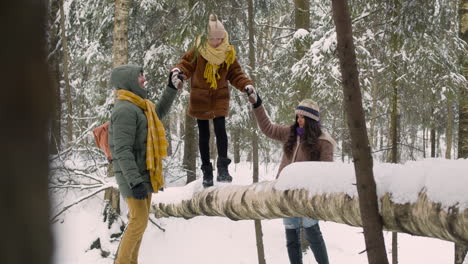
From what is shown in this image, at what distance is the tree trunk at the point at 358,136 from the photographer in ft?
8.01

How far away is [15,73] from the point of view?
0.50 metres

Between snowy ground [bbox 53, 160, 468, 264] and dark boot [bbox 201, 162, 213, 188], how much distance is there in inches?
166

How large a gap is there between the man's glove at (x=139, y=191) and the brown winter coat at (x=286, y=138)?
1.62 meters

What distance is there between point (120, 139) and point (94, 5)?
861cm

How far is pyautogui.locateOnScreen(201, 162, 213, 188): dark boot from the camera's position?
4.43 m

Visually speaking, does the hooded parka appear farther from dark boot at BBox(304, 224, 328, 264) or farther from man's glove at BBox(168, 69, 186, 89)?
dark boot at BBox(304, 224, 328, 264)

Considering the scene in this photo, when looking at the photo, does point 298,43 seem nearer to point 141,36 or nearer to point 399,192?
point 141,36

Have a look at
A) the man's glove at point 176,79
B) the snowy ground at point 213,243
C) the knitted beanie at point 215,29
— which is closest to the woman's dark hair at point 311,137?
the knitted beanie at point 215,29

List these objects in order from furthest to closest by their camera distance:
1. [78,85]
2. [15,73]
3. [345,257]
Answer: [78,85], [345,257], [15,73]

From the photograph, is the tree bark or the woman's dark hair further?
the woman's dark hair

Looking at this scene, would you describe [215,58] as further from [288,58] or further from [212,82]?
[288,58]

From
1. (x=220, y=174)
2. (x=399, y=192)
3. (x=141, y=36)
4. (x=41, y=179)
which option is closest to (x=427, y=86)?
(x=220, y=174)

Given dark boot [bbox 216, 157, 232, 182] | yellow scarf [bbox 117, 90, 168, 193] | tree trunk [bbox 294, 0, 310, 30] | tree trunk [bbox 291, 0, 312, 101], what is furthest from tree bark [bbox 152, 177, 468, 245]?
tree trunk [bbox 294, 0, 310, 30]

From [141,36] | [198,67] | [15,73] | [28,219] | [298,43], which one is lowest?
[28,219]
